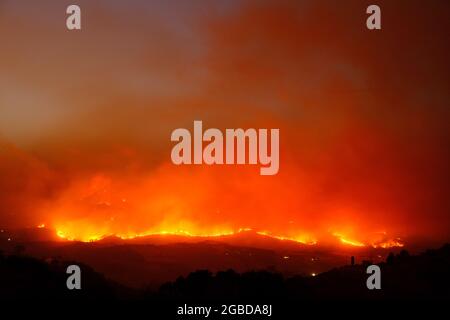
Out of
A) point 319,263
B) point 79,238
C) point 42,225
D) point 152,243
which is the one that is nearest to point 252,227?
point 319,263

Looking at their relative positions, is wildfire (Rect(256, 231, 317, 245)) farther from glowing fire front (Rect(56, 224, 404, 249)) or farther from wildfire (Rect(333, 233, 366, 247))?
wildfire (Rect(333, 233, 366, 247))

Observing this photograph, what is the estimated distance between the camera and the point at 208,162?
903 centimetres

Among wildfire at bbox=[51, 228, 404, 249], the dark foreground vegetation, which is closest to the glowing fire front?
wildfire at bbox=[51, 228, 404, 249]

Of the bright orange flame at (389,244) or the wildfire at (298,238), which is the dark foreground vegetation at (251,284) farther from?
the wildfire at (298,238)

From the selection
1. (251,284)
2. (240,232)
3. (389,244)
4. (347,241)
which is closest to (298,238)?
(347,241)

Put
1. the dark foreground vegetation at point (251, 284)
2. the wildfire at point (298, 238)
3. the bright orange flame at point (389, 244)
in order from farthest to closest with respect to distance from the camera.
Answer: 1. the wildfire at point (298, 238)
2. the bright orange flame at point (389, 244)
3. the dark foreground vegetation at point (251, 284)

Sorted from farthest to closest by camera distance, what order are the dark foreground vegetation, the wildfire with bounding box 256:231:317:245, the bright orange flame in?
the wildfire with bounding box 256:231:317:245 < the bright orange flame < the dark foreground vegetation

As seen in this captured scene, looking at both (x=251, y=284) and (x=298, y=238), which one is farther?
(x=298, y=238)

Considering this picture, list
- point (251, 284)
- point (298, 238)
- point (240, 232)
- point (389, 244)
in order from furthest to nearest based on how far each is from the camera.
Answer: point (298, 238), point (240, 232), point (389, 244), point (251, 284)

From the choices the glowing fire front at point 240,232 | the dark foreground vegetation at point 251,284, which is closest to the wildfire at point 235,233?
the glowing fire front at point 240,232

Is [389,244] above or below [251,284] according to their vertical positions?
above

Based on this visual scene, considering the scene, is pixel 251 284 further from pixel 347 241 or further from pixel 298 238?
pixel 347 241

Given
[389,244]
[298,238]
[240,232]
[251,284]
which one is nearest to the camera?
[251,284]
